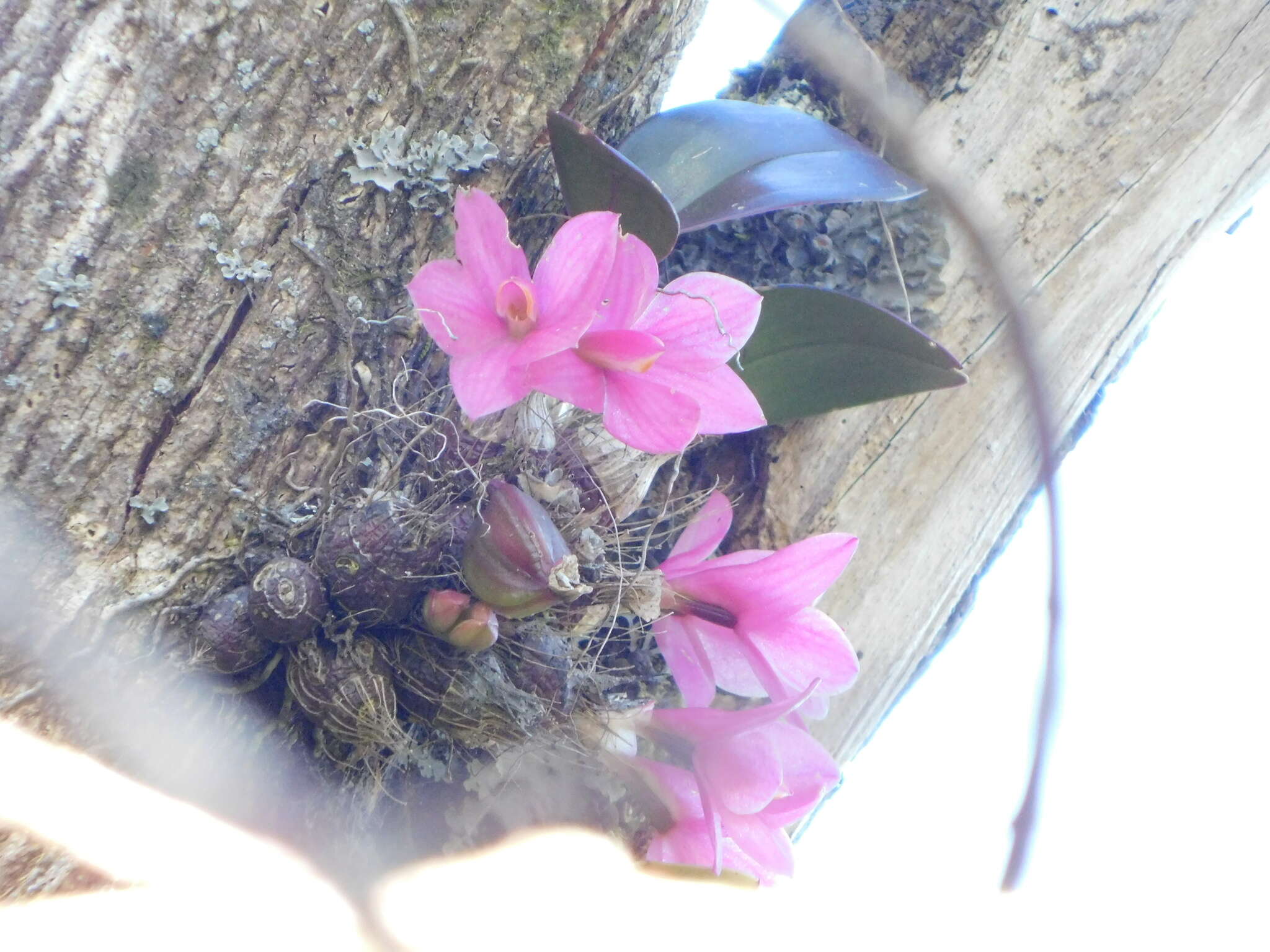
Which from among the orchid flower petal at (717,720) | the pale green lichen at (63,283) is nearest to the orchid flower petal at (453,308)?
the pale green lichen at (63,283)

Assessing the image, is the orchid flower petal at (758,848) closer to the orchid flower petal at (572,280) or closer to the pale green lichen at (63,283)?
the orchid flower petal at (572,280)

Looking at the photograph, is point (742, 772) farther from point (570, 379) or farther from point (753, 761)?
point (570, 379)

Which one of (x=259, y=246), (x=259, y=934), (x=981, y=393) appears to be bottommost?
(x=259, y=934)

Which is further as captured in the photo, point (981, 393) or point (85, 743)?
point (981, 393)

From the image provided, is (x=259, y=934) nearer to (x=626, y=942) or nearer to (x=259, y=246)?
(x=626, y=942)

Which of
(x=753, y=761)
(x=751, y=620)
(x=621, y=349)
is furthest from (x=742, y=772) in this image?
(x=621, y=349)

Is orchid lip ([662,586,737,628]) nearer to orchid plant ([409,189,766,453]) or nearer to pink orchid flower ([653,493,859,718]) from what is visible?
pink orchid flower ([653,493,859,718])

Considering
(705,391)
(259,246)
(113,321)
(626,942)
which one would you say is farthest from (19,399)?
(626,942)
